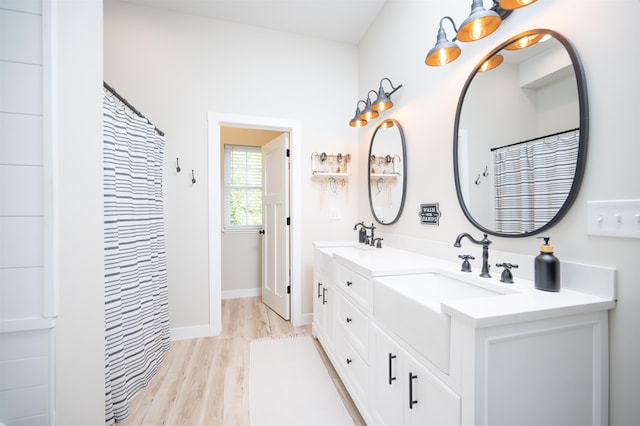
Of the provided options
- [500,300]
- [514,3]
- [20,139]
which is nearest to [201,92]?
[20,139]

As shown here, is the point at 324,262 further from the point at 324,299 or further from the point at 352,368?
the point at 352,368

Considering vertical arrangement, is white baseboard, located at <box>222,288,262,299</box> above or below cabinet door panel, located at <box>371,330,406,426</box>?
below

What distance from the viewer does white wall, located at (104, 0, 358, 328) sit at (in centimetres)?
233

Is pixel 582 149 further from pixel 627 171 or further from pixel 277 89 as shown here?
pixel 277 89

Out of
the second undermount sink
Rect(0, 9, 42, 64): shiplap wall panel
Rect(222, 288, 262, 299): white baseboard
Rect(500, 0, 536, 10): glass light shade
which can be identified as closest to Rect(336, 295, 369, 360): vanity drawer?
the second undermount sink

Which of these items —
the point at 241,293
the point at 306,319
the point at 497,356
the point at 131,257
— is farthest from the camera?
the point at 241,293

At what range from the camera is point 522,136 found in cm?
113

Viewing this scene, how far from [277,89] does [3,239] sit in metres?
2.34

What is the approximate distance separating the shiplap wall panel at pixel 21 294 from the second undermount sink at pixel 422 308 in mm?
1317

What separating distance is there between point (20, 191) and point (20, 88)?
14.1 inches

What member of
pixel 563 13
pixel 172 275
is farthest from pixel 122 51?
pixel 563 13

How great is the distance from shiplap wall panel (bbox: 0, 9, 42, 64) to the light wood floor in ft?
5.92

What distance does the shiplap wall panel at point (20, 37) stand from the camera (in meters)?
0.88

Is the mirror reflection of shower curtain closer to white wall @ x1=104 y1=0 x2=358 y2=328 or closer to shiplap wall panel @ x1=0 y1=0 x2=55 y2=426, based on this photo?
white wall @ x1=104 y1=0 x2=358 y2=328
